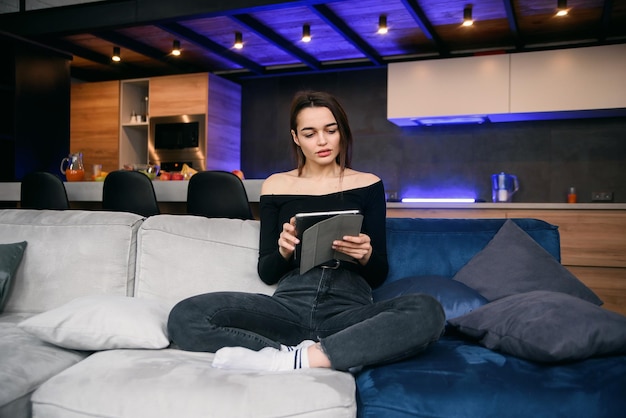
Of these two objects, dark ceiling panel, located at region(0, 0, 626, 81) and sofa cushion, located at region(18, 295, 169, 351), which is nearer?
sofa cushion, located at region(18, 295, 169, 351)

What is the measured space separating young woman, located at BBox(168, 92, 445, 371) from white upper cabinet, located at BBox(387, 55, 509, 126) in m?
3.10

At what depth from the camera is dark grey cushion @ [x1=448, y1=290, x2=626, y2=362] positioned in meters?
1.50

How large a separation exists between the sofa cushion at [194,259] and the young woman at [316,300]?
133 millimetres

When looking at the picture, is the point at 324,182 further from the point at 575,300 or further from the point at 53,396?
the point at 53,396

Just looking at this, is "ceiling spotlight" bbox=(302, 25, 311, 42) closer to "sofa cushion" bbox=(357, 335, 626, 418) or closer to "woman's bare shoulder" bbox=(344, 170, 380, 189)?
"woman's bare shoulder" bbox=(344, 170, 380, 189)

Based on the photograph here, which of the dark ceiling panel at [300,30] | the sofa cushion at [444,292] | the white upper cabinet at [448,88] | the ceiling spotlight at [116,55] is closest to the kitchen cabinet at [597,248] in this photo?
the white upper cabinet at [448,88]

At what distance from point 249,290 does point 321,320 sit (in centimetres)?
46

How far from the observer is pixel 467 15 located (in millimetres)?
4449

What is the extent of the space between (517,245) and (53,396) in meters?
1.62

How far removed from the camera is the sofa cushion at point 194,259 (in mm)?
2203

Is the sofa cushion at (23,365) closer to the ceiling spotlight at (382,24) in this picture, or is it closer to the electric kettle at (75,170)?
the electric kettle at (75,170)

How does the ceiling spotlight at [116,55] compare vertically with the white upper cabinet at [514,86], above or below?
above

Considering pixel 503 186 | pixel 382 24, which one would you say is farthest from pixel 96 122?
pixel 503 186

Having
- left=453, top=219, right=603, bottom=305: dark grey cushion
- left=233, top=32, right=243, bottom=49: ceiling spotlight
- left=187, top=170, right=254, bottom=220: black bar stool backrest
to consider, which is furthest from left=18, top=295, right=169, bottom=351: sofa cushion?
left=233, top=32, right=243, bottom=49: ceiling spotlight
